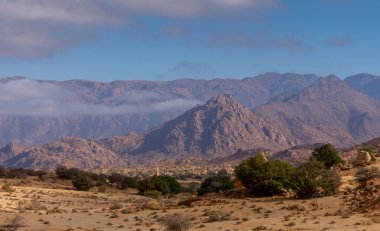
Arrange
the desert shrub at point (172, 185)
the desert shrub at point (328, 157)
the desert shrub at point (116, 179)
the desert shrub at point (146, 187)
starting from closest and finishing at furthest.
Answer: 1. the desert shrub at point (328, 157)
2. the desert shrub at point (146, 187)
3. the desert shrub at point (172, 185)
4. the desert shrub at point (116, 179)

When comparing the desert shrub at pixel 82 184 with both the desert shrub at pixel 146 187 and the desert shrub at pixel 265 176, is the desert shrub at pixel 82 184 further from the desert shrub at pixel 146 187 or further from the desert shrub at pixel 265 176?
the desert shrub at pixel 265 176

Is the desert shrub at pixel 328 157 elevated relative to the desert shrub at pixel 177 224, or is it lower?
elevated

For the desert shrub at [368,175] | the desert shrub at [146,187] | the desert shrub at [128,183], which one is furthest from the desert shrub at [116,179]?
the desert shrub at [368,175]

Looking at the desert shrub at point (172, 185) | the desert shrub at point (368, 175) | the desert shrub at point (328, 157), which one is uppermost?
the desert shrub at point (328, 157)

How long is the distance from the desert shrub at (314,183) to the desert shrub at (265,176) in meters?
2.31

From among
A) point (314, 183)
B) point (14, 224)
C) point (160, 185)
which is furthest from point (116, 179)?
point (14, 224)

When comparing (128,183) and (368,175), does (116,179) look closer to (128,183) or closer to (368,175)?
(128,183)

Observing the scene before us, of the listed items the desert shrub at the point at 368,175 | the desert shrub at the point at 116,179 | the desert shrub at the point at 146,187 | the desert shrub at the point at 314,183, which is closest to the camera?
the desert shrub at the point at 314,183

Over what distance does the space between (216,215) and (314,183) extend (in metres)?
8.21

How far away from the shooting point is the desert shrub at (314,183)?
40469mm

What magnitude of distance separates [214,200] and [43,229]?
15.2 metres

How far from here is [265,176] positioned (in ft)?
152

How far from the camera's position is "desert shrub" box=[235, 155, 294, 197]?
45594mm

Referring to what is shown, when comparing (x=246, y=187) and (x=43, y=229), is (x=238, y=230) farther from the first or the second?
(x=246, y=187)
